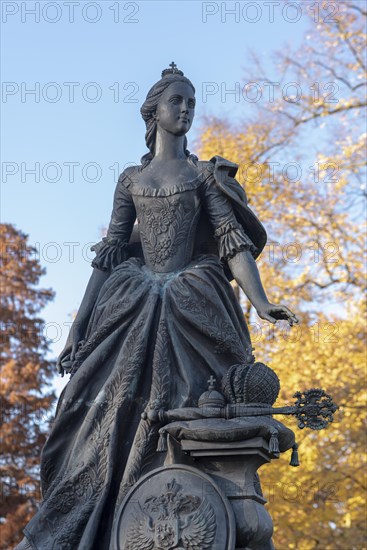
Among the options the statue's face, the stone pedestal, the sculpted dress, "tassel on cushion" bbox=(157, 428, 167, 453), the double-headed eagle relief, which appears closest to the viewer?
the double-headed eagle relief

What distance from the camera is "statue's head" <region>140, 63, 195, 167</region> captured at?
7.53 m

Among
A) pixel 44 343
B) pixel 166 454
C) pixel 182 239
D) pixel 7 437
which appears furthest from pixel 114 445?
pixel 44 343

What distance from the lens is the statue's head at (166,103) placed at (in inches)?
297

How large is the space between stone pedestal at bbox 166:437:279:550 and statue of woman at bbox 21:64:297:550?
38cm

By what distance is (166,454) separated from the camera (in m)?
6.53

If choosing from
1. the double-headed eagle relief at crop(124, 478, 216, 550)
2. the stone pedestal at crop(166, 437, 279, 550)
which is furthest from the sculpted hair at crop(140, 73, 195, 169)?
the double-headed eagle relief at crop(124, 478, 216, 550)

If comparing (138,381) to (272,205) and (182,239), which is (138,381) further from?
(272,205)

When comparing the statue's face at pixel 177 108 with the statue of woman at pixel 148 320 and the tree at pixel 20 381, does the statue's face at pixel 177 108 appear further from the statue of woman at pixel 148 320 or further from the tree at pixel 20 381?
the tree at pixel 20 381

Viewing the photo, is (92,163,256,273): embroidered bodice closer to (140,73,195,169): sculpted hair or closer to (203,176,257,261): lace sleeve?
(203,176,257,261): lace sleeve

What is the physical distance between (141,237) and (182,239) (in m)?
0.34

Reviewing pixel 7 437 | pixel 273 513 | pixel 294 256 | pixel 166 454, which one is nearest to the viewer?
pixel 166 454

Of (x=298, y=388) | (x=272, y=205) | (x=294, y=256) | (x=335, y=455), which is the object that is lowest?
(x=335, y=455)

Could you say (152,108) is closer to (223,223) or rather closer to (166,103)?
(166,103)

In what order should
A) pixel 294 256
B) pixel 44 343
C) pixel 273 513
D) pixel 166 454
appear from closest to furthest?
pixel 166 454 < pixel 273 513 < pixel 294 256 < pixel 44 343
